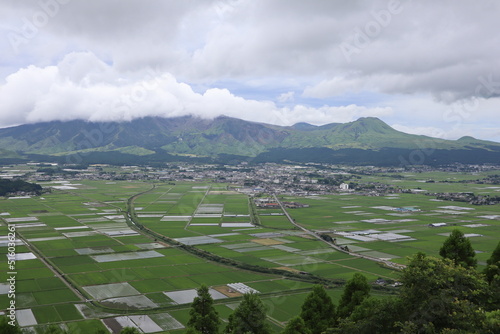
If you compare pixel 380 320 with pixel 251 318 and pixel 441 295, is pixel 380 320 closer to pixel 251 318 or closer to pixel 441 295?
pixel 441 295

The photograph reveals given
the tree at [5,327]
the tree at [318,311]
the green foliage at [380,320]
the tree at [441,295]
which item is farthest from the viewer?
the tree at [318,311]

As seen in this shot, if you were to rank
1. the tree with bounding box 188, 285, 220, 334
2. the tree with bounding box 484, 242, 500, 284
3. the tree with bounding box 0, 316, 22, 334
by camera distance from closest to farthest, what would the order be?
1. the tree with bounding box 484, 242, 500, 284
2. the tree with bounding box 0, 316, 22, 334
3. the tree with bounding box 188, 285, 220, 334

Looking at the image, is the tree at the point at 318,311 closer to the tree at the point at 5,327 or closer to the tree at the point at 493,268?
the tree at the point at 493,268

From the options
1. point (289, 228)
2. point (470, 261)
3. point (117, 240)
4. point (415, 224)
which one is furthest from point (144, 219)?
point (470, 261)

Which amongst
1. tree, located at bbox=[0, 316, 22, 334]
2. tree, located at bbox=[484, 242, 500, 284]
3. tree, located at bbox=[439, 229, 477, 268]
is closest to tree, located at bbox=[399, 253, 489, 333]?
tree, located at bbox=[484, 242, 500, 284]

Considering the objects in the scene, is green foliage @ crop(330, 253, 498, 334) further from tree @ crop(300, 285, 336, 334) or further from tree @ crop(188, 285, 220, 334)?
tree @ crop(188, 285, 220, 334)

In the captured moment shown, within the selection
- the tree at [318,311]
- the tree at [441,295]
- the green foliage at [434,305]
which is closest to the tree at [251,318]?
the tree at [318,311]

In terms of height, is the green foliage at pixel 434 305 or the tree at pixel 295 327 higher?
the green foliage at pixel 434 305
